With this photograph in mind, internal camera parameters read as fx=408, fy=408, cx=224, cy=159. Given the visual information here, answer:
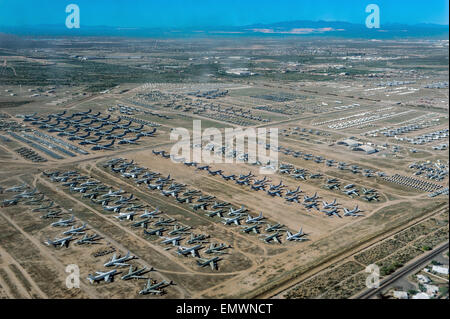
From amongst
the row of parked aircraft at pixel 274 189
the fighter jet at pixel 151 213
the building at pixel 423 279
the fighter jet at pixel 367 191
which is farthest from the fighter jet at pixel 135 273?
the fighter jet at pixel 367 191

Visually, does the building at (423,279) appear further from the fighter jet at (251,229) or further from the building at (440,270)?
the fighter jet at (251,229)

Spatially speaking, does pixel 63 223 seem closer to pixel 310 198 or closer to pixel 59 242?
pixel 59 242

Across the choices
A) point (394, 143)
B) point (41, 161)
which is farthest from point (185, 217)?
point (394, 143)

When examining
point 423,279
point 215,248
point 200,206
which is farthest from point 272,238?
point 423,279

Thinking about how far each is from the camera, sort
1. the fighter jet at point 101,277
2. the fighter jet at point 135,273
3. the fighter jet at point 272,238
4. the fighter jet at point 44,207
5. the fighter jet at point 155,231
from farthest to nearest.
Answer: the fighter jet at point 44,207 < the fighter jet at point 155,231 < the fighter jet at point 272,238 < the fighter jet at point 135,273 < the fighter jet at point 101,277

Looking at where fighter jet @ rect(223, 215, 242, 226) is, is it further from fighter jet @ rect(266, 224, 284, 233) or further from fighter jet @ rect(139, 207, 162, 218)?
fighter jet @ rect(139, 207, 162, 218)

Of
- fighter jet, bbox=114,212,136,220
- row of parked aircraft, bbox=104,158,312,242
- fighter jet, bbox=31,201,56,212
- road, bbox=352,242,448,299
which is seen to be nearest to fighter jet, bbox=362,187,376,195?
road, bbox=352,242,448,299

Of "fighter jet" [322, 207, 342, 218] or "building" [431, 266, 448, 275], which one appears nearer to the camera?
"building" [431, 266, 448, 275]
